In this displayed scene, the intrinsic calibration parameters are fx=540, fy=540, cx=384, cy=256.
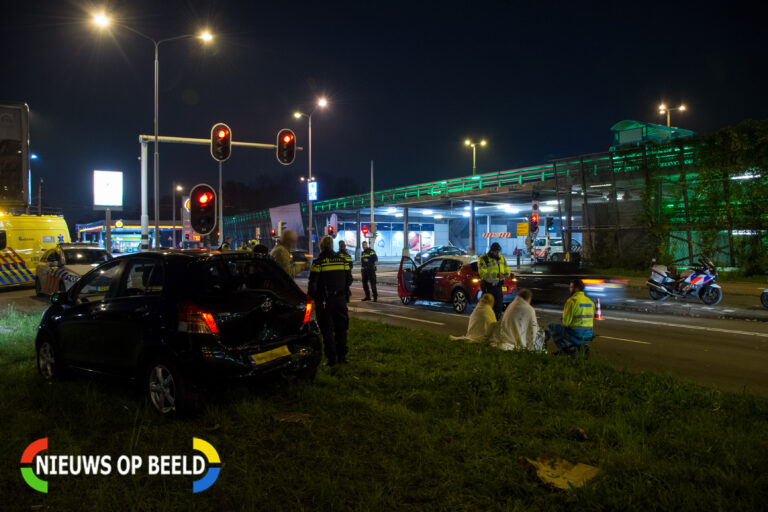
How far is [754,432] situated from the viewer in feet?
14.2

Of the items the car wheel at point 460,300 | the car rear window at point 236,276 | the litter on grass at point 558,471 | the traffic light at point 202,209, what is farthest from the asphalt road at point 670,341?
the traffic light at point 202,209

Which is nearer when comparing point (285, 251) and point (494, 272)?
point (285, 251)

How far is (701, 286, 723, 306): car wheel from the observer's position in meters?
15.4

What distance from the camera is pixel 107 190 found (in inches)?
688

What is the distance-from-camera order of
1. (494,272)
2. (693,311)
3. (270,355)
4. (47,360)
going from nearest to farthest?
1. (270,355)
2. (47,360)
3. (494,272)
4. (693,311)

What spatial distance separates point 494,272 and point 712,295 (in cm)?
818

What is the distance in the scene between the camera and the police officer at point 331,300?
710 centimetres

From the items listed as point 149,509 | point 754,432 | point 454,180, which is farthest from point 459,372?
point 454,180

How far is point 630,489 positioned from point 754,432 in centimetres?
171

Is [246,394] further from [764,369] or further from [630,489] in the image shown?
[764,369]

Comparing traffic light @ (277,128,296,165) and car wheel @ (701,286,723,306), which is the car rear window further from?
car wheel @ (701,286,723,306)

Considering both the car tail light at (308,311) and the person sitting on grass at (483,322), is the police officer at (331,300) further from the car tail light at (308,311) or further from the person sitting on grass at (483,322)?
the person sitting on grass at (483,322)

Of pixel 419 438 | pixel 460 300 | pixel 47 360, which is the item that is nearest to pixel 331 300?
pixel 419 438

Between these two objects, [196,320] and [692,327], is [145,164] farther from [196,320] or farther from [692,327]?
[692,327]
